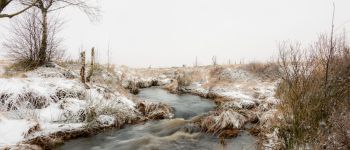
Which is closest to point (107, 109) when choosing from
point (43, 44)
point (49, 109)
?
point (49, 109)

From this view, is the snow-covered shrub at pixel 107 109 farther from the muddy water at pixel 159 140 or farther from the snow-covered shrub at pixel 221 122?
the snow-covered shrub at pixel 221 122

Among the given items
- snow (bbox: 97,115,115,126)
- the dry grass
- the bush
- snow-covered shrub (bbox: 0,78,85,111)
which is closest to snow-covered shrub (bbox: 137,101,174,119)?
snow (bbox: 97,115,115,126)

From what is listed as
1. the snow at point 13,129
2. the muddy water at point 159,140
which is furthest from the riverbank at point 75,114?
the muddy water at point 159,140

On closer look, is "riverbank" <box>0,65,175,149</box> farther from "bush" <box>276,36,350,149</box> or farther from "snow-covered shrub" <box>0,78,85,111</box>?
"bush" <box>276,36,350,149</box>

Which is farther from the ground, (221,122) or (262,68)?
(262,68)

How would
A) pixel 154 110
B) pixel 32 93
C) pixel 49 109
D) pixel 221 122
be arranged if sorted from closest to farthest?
1. pixel 49 109
2. pixel 32 93
3. pixel 221 122
4. pixel 154 110

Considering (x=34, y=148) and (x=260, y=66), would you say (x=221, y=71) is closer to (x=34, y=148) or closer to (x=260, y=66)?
(x=260, y=66)

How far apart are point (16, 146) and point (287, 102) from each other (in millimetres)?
6089

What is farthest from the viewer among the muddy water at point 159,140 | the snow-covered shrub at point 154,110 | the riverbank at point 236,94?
the snow-covered shrub at point 154,110

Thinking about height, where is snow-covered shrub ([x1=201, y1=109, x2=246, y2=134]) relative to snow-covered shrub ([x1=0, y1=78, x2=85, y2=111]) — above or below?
below

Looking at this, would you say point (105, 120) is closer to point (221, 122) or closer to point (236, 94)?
point (221, 122)

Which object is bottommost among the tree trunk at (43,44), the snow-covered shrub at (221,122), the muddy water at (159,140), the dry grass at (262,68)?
the muddy water at (159,140)

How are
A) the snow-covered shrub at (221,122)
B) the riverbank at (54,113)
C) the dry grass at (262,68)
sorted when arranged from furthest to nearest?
the dry grass at (262,68) < the snow-covered shrub at (221,122) < the riverbank at (54,113)

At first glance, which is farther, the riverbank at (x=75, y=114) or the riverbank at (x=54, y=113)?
the riverbank at (x=75, y=114)
